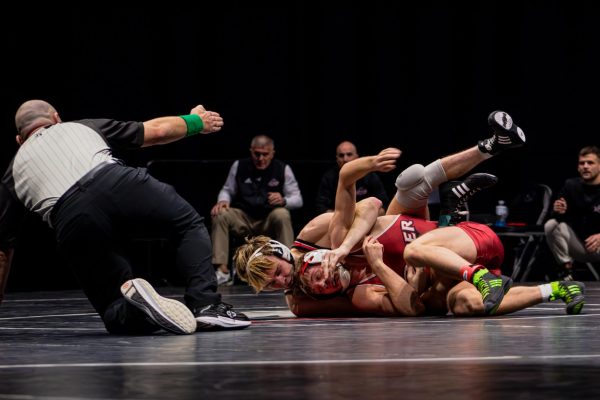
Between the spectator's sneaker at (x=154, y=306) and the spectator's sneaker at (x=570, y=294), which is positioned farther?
the spectator's sneaker at (x=570, y=294)

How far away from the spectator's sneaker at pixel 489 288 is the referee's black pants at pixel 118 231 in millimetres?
1015

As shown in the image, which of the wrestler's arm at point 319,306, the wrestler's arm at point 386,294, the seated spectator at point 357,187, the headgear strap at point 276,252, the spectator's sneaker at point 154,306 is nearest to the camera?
the spectator's sneaker at point 154,306

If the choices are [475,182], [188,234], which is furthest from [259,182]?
[188,234]

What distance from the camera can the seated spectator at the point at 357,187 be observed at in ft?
26.5

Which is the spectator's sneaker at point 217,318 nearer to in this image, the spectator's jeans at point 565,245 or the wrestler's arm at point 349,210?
the wrestler's arm at point 349,210

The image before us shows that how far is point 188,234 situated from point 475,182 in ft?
5.06

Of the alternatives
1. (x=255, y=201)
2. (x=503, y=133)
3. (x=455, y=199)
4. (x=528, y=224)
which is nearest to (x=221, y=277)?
(x=255, y=201)

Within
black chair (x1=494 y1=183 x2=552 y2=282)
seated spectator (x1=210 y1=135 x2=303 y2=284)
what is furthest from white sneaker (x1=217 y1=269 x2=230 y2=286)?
black chair (x1=494 y1=183 x2=552 y2=282)

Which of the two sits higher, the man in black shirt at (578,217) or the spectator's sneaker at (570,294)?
the spectator's sneaker at (570,294)

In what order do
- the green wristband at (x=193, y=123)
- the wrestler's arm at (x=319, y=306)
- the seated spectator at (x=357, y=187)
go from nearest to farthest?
1. the green wristband at (x=193, y=123)
2. the wrestler's arm at (x=319, y=306)
3. the seated spectator at (x=357, y=187)

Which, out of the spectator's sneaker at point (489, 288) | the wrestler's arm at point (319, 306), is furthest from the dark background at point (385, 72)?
the spectator's sneaker at point (489, 288)

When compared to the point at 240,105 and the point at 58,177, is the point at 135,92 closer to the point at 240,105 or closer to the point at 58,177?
the point at 240,105

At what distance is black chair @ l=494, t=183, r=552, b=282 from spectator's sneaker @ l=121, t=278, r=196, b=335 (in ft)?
15.1

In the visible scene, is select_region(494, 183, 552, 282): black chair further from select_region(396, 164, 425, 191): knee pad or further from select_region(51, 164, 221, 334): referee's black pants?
select_region(51, 164, 221, 334): referee's black pants
